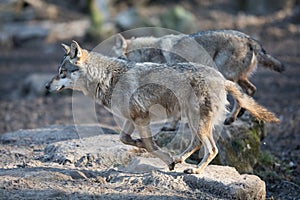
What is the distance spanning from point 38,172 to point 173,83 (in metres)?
1.67

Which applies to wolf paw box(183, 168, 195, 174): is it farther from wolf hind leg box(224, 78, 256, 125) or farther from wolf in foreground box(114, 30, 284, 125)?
wolf in foreground box(114, 30, 284, 125)

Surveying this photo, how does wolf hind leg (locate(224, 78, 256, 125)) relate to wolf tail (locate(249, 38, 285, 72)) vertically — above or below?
below

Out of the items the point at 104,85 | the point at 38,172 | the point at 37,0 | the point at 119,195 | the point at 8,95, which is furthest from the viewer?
the point at 37,0

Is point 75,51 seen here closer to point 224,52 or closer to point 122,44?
point 122,44

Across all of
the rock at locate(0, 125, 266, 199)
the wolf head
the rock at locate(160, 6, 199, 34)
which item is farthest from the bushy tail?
the rock at locate(160, 6, 199, 34)

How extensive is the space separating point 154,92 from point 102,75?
659 millimetres

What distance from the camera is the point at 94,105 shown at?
1138 centimetres

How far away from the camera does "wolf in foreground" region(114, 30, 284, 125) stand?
756cm

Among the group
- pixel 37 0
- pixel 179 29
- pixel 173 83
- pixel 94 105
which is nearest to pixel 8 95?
pixel 94 105

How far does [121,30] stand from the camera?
1748 cm

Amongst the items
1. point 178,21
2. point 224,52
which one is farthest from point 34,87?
point 224,52

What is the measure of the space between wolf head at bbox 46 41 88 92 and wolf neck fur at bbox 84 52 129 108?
9 centimetres

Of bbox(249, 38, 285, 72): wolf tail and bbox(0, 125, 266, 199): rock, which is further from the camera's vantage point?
bbox(249, 38, 285, 72): wolf tail

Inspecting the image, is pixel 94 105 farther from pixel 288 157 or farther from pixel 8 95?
pixel 288 157
